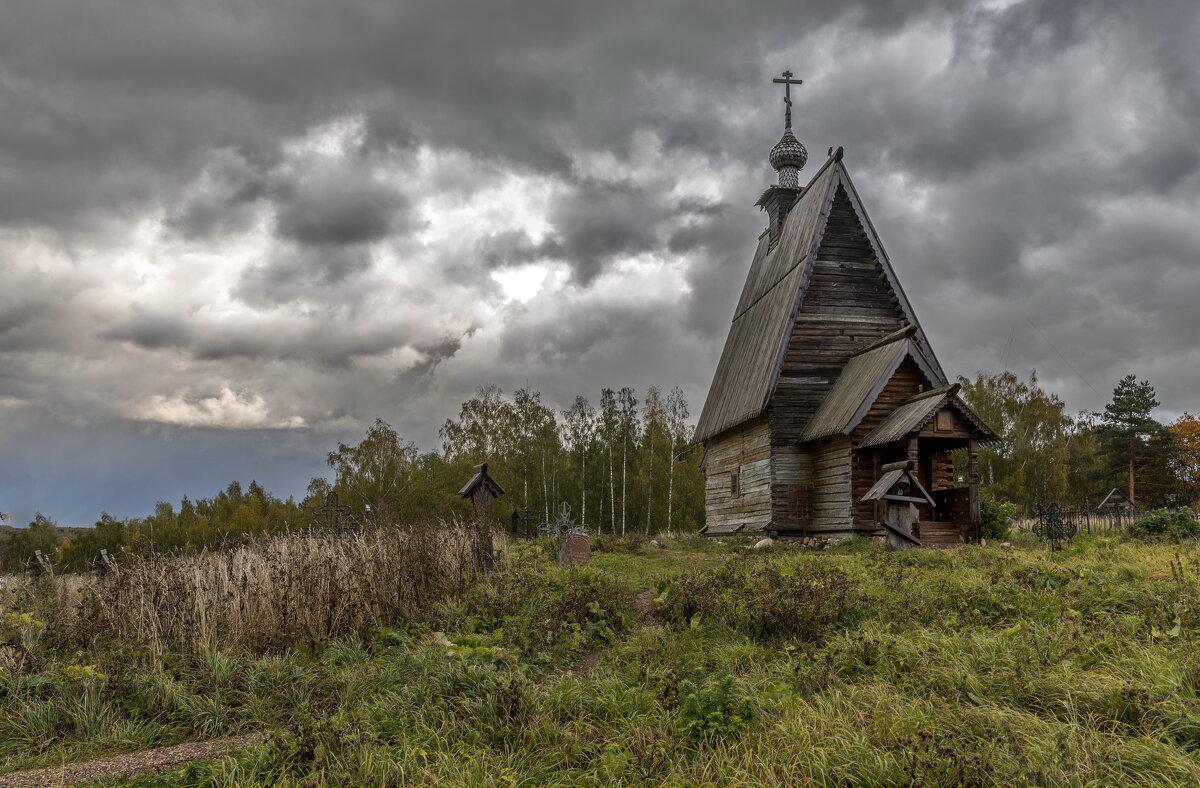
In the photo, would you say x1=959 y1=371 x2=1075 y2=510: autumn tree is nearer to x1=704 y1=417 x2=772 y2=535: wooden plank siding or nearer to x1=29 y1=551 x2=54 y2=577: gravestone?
x1=704 y1=417 x2=772 y2=535: wooden plank siding

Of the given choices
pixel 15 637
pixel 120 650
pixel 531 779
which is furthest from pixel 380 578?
pixel 531 779

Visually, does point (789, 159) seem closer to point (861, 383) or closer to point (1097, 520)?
point (861, 383)

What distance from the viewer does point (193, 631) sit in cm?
689

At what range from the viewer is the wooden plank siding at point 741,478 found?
743 inches

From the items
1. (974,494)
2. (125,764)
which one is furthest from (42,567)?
(974,494)

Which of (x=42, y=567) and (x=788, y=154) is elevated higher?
(x=788, y=154)

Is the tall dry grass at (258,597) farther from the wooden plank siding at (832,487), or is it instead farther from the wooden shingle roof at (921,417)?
the wooden plank siding at (832,487)

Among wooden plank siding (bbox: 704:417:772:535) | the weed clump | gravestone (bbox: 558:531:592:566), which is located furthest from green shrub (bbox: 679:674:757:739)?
wooden plank siding (bbox: 704:417:772:535)

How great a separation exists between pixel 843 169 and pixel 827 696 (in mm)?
17402

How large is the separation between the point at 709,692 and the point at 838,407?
1328 centimetres

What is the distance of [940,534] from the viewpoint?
51.7 feet

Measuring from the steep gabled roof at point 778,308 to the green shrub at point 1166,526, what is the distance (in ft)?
16.1

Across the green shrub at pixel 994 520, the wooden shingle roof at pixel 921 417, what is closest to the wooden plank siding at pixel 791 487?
the wooden shingle roof at pixel 921 417

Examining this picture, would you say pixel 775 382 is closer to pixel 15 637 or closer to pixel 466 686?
pixel 466 686
